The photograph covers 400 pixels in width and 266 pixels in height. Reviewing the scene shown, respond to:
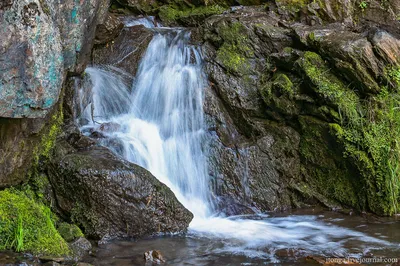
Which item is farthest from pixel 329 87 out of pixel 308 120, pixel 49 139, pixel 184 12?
pixel 184 12

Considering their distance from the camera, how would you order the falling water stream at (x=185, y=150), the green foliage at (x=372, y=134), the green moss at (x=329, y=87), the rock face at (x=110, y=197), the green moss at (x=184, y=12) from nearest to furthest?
the falling water stream at (x=185, y=150) → the rock face at (x=110, y=197) → the green foliage at (x=372, y=134) → the green moss at (x=329, y=87) → the green moss at (x=184, y=12)

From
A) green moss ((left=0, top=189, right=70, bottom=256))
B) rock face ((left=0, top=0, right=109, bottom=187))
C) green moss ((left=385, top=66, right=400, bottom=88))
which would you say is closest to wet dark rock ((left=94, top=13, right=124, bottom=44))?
rock face ((left=0, top=0, right=109, bottom=187))

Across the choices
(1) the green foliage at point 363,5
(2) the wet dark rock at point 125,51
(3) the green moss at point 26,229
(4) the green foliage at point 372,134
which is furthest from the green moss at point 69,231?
(1) the green foliage at point 363,5

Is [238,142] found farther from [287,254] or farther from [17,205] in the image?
[17,205]

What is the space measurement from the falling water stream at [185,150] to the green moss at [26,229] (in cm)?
132

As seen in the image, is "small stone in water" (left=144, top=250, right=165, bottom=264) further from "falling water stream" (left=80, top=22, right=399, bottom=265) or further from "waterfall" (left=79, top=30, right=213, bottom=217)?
"waterfall" (left=79, top=30, right=213, bottom=217)

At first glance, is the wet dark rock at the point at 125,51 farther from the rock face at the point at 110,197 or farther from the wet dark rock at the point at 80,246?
the wet dark rock at the point at 80,246

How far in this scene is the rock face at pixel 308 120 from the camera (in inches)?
298

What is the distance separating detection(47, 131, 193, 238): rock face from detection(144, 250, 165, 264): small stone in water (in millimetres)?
859

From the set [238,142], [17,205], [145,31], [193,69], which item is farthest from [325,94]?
[17,205]

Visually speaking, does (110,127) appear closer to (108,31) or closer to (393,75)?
(108,31)

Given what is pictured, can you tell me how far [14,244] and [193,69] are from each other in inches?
193

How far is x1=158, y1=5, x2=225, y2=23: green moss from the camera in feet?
36.7

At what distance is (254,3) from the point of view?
36.9 feet
